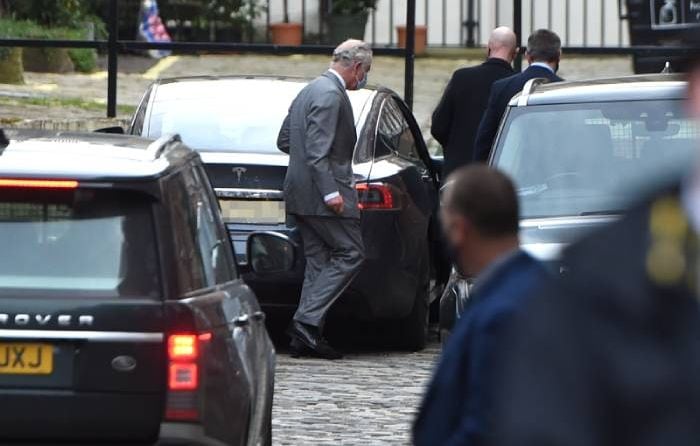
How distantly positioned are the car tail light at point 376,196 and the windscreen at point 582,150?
1.59m

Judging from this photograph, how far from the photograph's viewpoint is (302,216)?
9.34 metres

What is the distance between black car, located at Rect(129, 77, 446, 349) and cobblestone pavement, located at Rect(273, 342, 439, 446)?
1.06 ft

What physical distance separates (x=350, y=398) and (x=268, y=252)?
2369mm

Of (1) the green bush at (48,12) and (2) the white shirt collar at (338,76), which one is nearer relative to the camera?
(2) the white shirt collar at (338,76)

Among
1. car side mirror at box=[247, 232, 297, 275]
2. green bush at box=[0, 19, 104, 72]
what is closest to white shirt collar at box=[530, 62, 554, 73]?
car side mirror at box=[247, 232, 297, 275]

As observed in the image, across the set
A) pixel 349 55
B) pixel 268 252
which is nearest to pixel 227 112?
pixel 349 55

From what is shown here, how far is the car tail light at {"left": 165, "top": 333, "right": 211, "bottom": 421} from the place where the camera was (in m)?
4.65

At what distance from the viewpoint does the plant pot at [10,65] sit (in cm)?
1808

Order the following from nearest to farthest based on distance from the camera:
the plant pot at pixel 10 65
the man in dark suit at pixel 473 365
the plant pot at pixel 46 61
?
1. the man in dark suit at pixel 473 365
2. the plant pot at pixel 10 65
3. the plant pot at pixel 46 61

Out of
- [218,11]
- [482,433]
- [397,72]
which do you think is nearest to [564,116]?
[482,433]

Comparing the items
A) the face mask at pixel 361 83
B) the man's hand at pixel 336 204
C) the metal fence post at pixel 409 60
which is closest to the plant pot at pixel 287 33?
the metal fence post at pixel 409 60

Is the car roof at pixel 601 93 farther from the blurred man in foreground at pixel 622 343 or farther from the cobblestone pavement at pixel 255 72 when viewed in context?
the cobblestone pavement at pixel 255 72

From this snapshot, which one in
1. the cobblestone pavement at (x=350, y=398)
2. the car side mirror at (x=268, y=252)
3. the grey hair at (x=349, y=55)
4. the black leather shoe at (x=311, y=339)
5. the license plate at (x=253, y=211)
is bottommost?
the cobblestone pavement at (x=350, y=398)

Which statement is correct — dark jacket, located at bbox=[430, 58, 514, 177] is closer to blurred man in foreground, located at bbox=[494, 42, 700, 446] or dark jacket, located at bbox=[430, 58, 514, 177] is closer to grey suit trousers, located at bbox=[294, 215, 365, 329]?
grey suit trousers, located at bbox=[294, 215, 365, 329]
